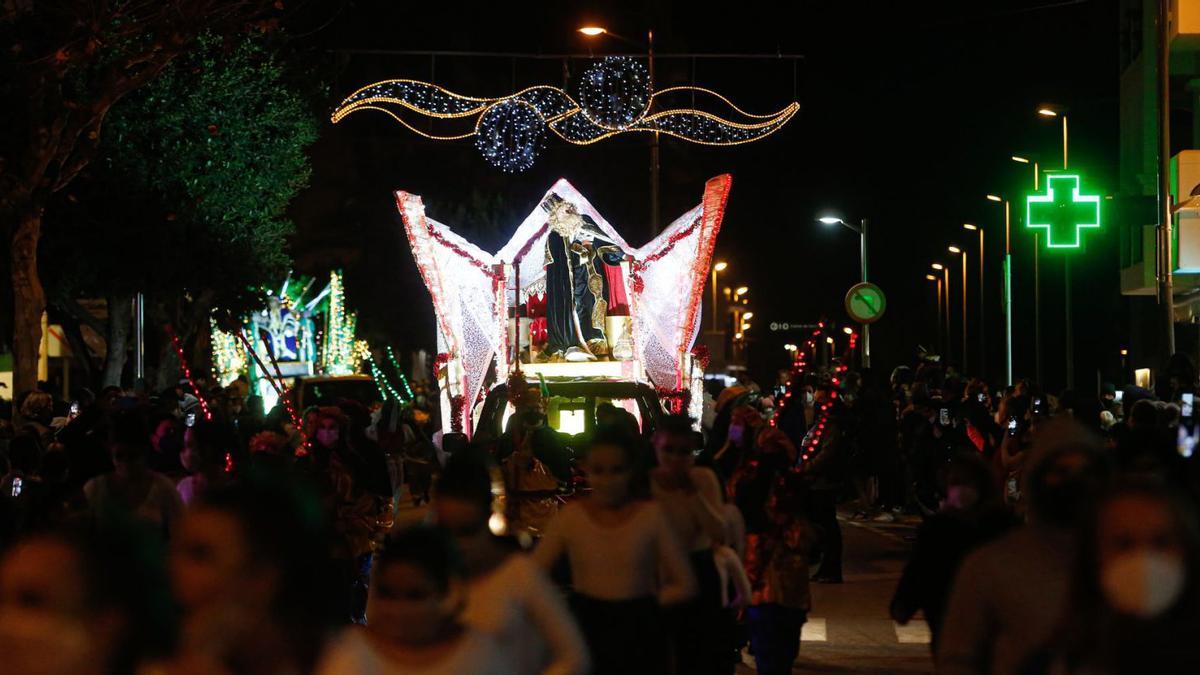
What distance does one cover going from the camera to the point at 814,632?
13.0 m

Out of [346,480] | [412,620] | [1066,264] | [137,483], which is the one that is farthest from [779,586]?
[1066,264]

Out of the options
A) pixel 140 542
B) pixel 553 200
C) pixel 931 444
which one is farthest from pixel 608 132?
pixel 140 542

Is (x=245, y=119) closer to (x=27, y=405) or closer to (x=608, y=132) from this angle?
(x=608, y=132)

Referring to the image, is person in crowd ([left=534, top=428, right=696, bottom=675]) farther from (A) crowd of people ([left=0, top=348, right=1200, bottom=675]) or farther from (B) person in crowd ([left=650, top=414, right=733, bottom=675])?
(B) person in crowd ([left=650, top=414, right=733, bottom=675])

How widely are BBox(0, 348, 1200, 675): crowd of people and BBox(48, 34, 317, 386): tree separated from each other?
18.4 meters

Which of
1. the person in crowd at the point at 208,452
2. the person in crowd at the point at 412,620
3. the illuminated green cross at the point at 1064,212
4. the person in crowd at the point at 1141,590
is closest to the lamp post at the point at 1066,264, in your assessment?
the illuminated green cross at the point at 1064,212

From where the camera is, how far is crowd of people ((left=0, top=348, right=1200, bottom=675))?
4.08m

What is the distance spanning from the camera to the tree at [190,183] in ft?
106

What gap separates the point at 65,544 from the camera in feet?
13.5

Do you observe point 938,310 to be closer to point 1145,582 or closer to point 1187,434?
point 1187,434

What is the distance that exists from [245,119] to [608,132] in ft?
44.3

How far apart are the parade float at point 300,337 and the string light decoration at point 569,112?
20463mm

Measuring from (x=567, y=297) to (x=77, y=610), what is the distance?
56.6 ft

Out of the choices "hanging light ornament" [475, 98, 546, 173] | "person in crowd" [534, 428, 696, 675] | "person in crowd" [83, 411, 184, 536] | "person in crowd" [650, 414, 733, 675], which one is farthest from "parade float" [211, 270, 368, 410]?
"person in crowd" [534, 428, 696, 675]
